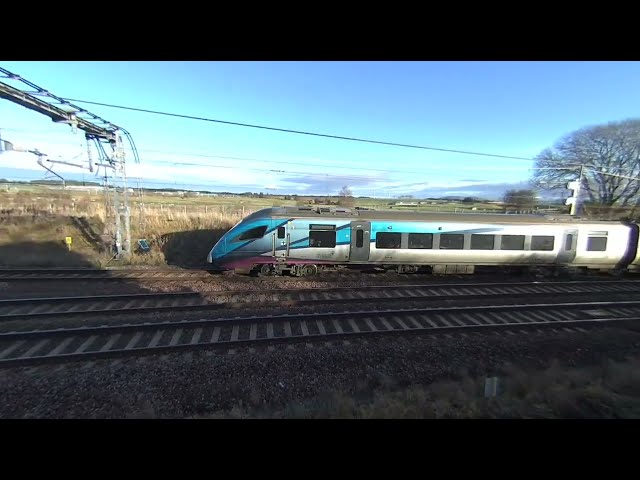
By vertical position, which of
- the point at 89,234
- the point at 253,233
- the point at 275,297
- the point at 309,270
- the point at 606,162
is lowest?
the point at 275,297

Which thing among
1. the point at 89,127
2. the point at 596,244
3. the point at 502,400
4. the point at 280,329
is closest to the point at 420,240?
the point at 280,329

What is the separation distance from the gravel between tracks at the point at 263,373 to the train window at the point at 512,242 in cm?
538

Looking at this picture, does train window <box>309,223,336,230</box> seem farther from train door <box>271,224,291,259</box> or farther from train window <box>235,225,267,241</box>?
train window <box>235,225,267,241</box>

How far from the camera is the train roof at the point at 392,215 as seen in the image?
37.3ft

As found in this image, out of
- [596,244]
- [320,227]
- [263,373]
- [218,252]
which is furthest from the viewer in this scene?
[596,244]

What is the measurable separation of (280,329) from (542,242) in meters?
11.9

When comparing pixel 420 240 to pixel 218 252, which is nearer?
pixel 218 252

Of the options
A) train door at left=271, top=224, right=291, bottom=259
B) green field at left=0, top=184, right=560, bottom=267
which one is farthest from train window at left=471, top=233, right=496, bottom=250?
train door at left=271, top=224, right=291, bottom=259

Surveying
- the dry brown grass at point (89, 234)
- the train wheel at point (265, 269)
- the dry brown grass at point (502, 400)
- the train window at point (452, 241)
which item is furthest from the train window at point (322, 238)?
the dry brown grass at point (89, 234)

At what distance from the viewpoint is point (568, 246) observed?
41.5 ft

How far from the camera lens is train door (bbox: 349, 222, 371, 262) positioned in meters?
11.4

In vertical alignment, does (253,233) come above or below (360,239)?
above

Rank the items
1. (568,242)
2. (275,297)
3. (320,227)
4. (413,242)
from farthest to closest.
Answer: (568,242) → (413,242) → (320,227) → (275,297)

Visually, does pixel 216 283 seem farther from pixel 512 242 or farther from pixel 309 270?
Result: pixel 512 242
